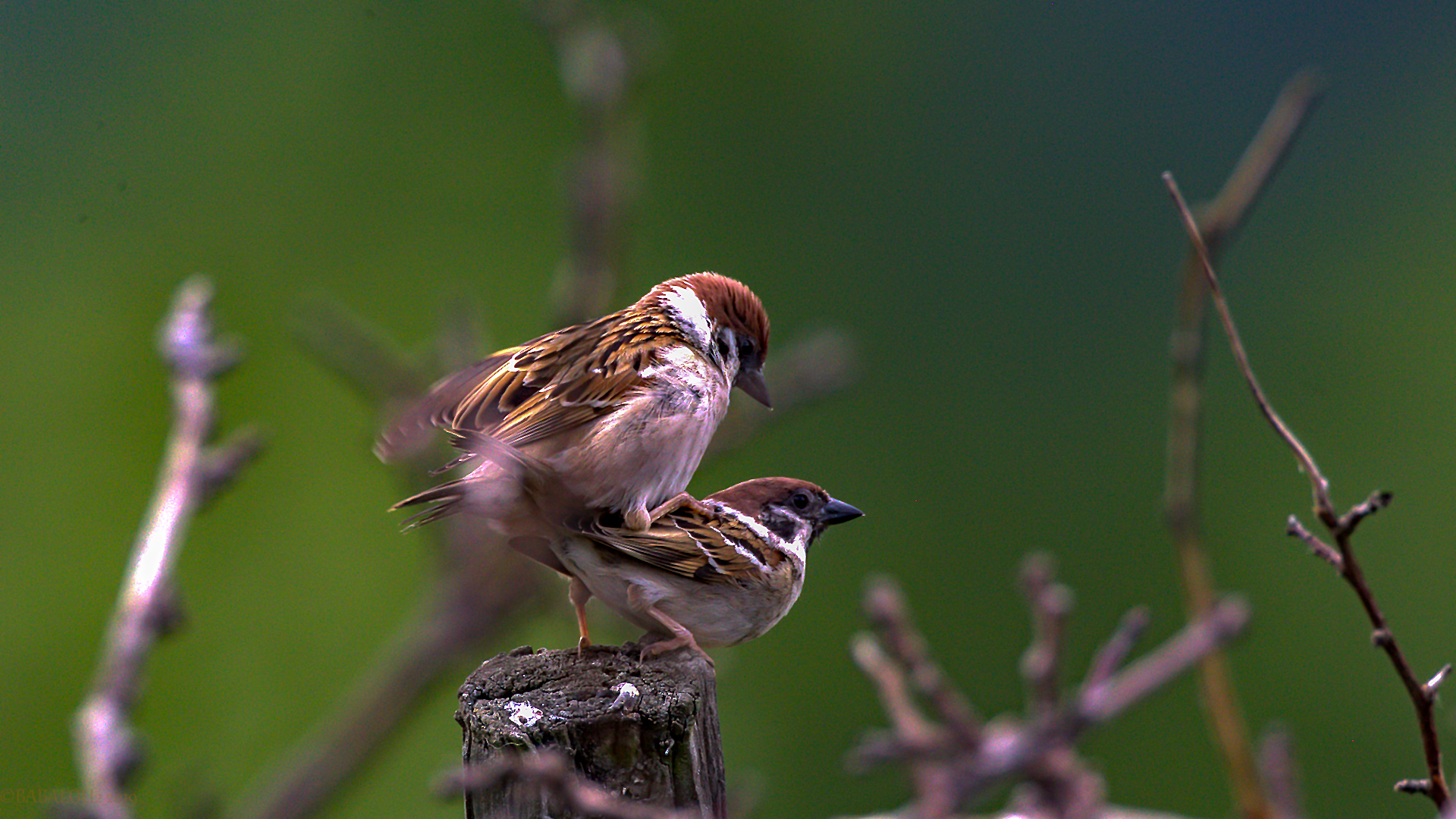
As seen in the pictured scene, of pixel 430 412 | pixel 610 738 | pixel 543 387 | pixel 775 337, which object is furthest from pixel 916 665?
pixel 775 337

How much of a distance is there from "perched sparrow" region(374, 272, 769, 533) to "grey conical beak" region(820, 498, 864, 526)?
1.32ft

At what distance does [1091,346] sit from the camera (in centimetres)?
1025

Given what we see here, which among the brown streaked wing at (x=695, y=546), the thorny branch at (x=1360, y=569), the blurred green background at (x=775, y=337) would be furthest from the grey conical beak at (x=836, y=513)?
the blurred green background at (x=775, y=337)

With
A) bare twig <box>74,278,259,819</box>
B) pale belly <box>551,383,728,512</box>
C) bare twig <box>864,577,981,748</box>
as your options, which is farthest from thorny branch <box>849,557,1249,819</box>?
bare twig <box>74,278,259,819</box>

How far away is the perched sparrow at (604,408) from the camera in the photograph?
2000mm

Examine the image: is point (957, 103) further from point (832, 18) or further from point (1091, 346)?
point (1091, 346)

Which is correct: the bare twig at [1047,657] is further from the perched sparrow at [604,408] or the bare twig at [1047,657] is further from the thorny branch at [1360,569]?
the perched sparrow at [604,408]

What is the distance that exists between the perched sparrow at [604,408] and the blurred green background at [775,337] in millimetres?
5079

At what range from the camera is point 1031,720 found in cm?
210

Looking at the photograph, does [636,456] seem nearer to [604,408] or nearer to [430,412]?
[604,408]

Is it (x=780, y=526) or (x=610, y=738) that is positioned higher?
(x=780, y=526)

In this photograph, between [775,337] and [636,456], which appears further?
[775,337]

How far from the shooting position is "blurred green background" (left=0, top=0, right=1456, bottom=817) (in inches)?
310

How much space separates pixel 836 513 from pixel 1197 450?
72cm
